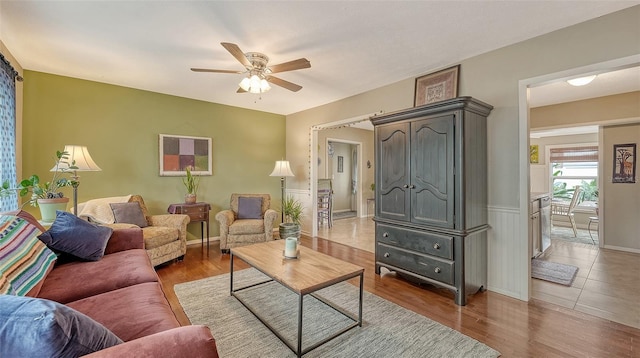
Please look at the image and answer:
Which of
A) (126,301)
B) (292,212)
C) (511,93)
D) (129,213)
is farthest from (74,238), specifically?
(511,93)

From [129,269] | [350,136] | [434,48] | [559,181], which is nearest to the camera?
[129,269]

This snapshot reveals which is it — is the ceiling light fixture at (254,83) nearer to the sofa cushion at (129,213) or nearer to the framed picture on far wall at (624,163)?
the sofa cushion at (129,213)

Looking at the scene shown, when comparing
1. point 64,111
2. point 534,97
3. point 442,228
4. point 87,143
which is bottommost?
point 442,228

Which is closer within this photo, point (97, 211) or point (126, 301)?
point (126, 301)

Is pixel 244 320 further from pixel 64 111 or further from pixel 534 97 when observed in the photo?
pixel 534 97

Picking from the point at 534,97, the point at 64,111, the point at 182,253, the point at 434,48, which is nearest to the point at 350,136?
the point at 534,97

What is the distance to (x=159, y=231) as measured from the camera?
10.9 ft

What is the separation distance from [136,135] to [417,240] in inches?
166

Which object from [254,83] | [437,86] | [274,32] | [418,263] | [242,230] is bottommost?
[418,263]

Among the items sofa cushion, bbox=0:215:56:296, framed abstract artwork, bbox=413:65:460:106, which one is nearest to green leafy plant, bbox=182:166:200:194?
sofa cushion, bbox=0:215:56:296

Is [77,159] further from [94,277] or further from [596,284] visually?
[596,284]

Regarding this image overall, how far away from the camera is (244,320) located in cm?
219

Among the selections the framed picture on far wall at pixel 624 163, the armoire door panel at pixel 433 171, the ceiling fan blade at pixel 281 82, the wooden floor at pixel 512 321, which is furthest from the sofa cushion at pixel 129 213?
the framed picture on far wall at pixel 624 163

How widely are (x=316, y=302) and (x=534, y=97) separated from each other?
4.47 m
